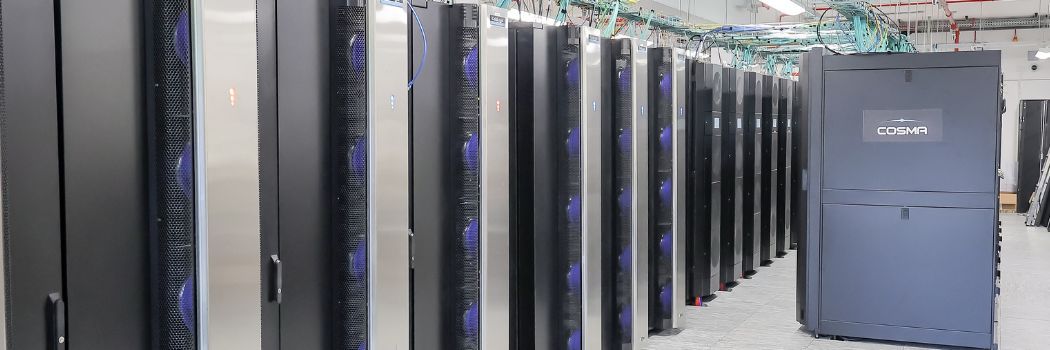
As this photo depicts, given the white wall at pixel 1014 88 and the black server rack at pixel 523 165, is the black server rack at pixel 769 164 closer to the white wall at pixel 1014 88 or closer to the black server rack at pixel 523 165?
the black server rack at pixel 523 165

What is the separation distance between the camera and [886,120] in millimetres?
5723

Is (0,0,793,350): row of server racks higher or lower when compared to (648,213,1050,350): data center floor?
higher

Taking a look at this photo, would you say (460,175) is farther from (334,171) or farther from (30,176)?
(30,176)

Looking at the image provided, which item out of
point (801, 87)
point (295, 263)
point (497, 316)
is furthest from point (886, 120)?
point (295, 263)

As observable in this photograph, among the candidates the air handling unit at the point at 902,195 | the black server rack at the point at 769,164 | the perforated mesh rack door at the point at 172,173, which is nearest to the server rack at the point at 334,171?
the perforated mesh rack door at the point at 172,173

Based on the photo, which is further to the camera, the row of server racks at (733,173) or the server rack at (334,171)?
the row of server racks at (733,173)

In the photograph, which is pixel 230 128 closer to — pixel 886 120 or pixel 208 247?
pixel 208 247

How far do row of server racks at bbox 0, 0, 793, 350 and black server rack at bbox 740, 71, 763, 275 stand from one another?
3.30 m

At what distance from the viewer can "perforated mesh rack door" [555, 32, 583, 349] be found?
15.0ft

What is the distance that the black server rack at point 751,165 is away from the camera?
8.31 meters

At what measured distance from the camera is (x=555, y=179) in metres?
4.64

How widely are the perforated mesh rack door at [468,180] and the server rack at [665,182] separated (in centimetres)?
233

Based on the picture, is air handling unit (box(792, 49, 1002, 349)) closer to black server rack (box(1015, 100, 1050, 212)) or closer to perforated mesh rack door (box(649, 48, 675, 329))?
perforated mesh rack door (box(649, 48, 675, 329))

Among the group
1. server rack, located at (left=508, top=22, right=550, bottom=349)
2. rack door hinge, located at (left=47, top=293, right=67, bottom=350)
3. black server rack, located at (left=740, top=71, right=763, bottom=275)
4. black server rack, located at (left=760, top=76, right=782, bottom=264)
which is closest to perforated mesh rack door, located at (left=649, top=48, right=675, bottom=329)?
server rack, located at (left=508, top=22, right=550, bottom=349)
